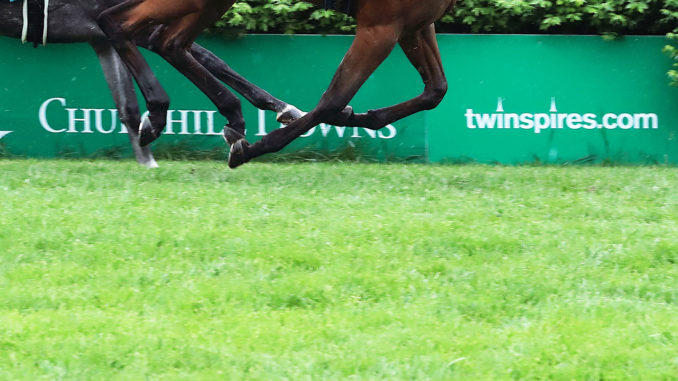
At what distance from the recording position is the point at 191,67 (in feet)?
23.8

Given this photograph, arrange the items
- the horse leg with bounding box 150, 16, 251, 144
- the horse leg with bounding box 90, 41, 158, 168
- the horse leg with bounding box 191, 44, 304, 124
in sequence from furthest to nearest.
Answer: the horse leg with bounding box 90, 41, 158, 168 → the horse leg with bounding box 191, 44, 304, 124 → the horse leg with bounding box 150, 16, 251, 144

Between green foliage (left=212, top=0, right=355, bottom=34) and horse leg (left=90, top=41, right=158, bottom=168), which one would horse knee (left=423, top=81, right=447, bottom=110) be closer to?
horse leg (left=90, top=41, right=158, bottom=168)

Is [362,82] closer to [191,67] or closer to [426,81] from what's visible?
[426,81]

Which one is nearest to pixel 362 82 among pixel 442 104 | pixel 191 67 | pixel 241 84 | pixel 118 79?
pixel 191 67

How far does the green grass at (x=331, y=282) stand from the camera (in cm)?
351

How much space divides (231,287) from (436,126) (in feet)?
20.1

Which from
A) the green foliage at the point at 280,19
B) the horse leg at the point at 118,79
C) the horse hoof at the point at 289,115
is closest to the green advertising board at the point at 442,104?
the green foliage at the point at 280,19

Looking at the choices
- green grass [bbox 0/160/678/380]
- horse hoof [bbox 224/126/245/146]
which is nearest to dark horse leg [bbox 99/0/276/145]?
horse hoof [bbox 224/126/245/146]

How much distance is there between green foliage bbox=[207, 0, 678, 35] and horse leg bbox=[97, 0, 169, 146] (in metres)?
2.83

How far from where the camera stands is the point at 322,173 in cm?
809

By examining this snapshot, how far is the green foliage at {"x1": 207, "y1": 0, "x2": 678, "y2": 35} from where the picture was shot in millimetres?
10023

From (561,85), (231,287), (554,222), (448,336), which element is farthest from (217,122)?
(448,336)

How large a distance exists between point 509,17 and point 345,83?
419cm

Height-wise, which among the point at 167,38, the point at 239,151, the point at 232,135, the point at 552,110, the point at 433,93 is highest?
the point at 167,38
